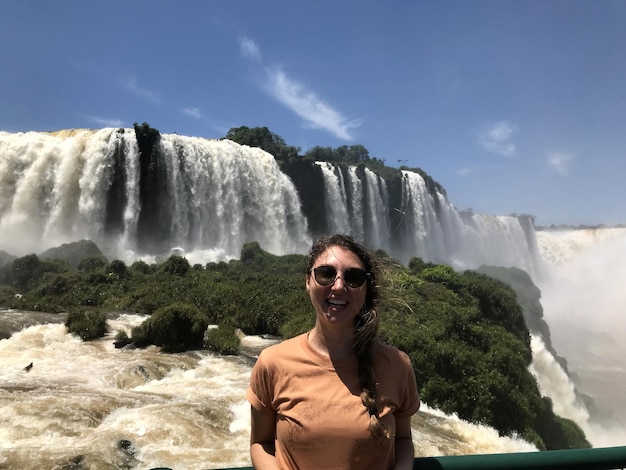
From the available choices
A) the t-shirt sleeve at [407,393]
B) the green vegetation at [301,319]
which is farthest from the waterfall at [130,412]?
the t-shirt sleeve at [407,393]

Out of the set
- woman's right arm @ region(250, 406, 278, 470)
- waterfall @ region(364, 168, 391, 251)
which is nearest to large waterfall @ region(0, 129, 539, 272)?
waterfall @ region(364, 168, 391, 251)

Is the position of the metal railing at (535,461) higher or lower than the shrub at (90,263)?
lower

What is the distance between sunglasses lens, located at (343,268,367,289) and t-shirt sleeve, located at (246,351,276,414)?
0.42 metres

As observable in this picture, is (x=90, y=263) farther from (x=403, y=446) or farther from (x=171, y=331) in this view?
(x=403, y=446)

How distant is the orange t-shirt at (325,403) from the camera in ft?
5.02

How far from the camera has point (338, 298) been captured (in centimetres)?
172

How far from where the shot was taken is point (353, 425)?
5.03 ft

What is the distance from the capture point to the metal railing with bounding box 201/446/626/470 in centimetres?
165

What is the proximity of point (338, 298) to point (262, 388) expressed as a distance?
0.42 m

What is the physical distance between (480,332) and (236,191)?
20.9m

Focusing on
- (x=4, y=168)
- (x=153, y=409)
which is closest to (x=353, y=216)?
(x=4, y=168)

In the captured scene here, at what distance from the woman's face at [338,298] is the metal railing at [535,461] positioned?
1.87ft

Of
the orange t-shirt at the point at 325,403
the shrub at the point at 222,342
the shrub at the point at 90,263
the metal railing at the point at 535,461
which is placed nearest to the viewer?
the orange t-shirt at the point at 325,403

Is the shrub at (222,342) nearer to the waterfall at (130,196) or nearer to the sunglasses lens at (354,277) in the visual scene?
the sunglasses lens at (354,277)
